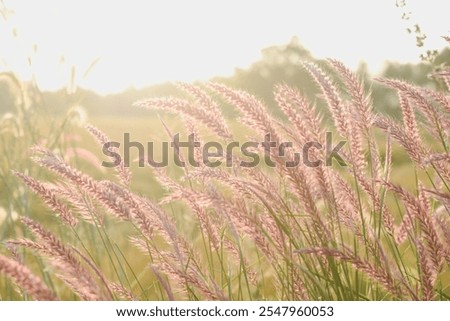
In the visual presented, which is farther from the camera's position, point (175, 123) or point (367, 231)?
point (175, 123)

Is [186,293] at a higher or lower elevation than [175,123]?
lower

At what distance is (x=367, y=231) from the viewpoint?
1896 millimetres

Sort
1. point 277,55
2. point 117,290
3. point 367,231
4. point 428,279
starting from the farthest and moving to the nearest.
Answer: point 277,55
point 367,231
point 117,290
point 428,279

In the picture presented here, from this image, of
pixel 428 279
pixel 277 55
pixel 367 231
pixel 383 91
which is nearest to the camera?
pixel 428 279

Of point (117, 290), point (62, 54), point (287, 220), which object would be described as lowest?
point (117, 290)

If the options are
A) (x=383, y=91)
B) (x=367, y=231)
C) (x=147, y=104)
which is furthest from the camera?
(x=383, y=91)

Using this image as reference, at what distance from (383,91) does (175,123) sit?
8899 mm

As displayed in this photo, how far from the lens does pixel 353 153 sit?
1.98 metres
